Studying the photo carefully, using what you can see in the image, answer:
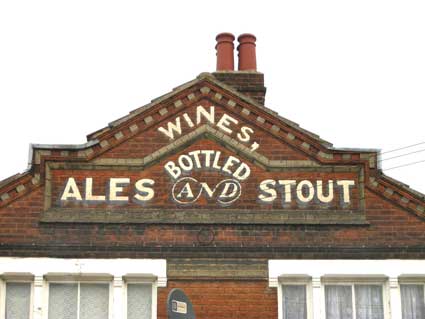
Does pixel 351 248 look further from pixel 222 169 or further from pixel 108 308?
pixel 108 308

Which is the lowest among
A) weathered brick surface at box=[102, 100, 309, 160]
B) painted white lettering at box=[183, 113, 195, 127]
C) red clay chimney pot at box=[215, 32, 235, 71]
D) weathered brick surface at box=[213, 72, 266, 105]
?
weathered brick surface at box=[102, 100, 309, 160]

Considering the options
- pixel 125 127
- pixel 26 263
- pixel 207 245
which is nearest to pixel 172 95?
pixel 125 127

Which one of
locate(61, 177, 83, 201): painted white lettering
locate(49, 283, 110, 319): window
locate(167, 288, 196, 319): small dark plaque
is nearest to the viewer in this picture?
locate(167, 288, 196, 319): small dark plaque

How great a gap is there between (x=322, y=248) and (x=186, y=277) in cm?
256

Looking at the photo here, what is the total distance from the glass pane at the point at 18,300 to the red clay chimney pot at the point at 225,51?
640 centimetres

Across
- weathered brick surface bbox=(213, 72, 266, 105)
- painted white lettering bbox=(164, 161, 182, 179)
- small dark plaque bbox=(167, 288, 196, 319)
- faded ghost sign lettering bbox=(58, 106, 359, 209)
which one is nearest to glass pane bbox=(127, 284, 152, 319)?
small dark plaque bbox=(167, 288, 196, 319)

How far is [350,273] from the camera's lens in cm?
1747

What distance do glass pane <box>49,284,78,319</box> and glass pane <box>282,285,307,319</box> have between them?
151 inches

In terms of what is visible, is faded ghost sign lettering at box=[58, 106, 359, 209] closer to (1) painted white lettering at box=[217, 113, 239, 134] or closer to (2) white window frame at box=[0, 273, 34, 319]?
(1) painted white lettering at box=[217, 113, 239, 134]

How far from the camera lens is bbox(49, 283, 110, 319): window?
17.3 meters

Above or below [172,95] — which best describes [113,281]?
below

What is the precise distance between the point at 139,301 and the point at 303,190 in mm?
3697

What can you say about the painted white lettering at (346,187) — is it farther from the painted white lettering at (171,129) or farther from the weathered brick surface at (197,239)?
the painted white lettering at (171,129)

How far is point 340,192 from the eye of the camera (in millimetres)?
18062
